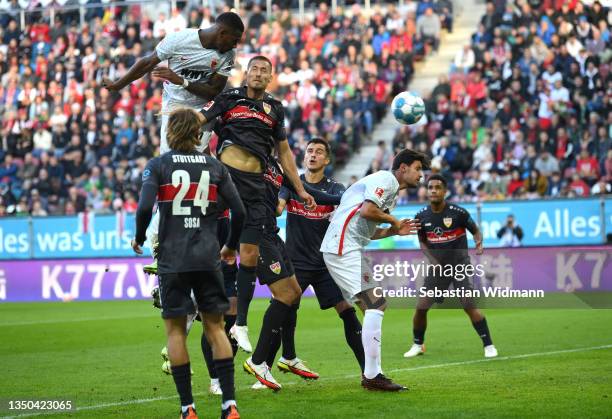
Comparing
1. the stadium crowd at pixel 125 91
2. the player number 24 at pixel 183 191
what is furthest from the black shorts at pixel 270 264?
the stadium crowd at pixel 125 91

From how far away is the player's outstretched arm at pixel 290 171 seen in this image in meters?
10.2

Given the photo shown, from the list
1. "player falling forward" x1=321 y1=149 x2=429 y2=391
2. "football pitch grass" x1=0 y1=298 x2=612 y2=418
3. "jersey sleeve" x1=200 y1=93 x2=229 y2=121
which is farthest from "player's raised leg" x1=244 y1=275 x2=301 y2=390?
"jersey sleeve" x1=200 y1=93 x2=229 y2=121

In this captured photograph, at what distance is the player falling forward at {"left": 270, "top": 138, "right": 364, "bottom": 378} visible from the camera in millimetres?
10836

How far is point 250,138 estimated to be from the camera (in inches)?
392

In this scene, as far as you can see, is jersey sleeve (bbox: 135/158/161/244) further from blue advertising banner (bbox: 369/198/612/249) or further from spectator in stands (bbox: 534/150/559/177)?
spectator in stands (bbox: 534/150/559/177)

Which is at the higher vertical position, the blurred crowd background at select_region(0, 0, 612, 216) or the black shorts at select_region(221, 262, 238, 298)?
the black shorts at select_region(221, 262, 238, 298)

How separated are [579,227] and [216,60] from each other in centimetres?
1348

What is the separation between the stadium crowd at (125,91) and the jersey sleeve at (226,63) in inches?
682

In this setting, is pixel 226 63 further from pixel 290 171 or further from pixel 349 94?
pixel 349 94

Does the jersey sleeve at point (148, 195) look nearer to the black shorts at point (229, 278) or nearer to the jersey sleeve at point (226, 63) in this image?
the black shorts at point (229, 278)

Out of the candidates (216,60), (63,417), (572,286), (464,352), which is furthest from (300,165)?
(63,417)

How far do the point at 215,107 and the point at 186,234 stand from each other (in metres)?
2.18

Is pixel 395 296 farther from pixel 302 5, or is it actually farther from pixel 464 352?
pixel 302 5

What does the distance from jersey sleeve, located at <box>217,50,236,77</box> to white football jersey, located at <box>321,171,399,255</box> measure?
5.22 ft
